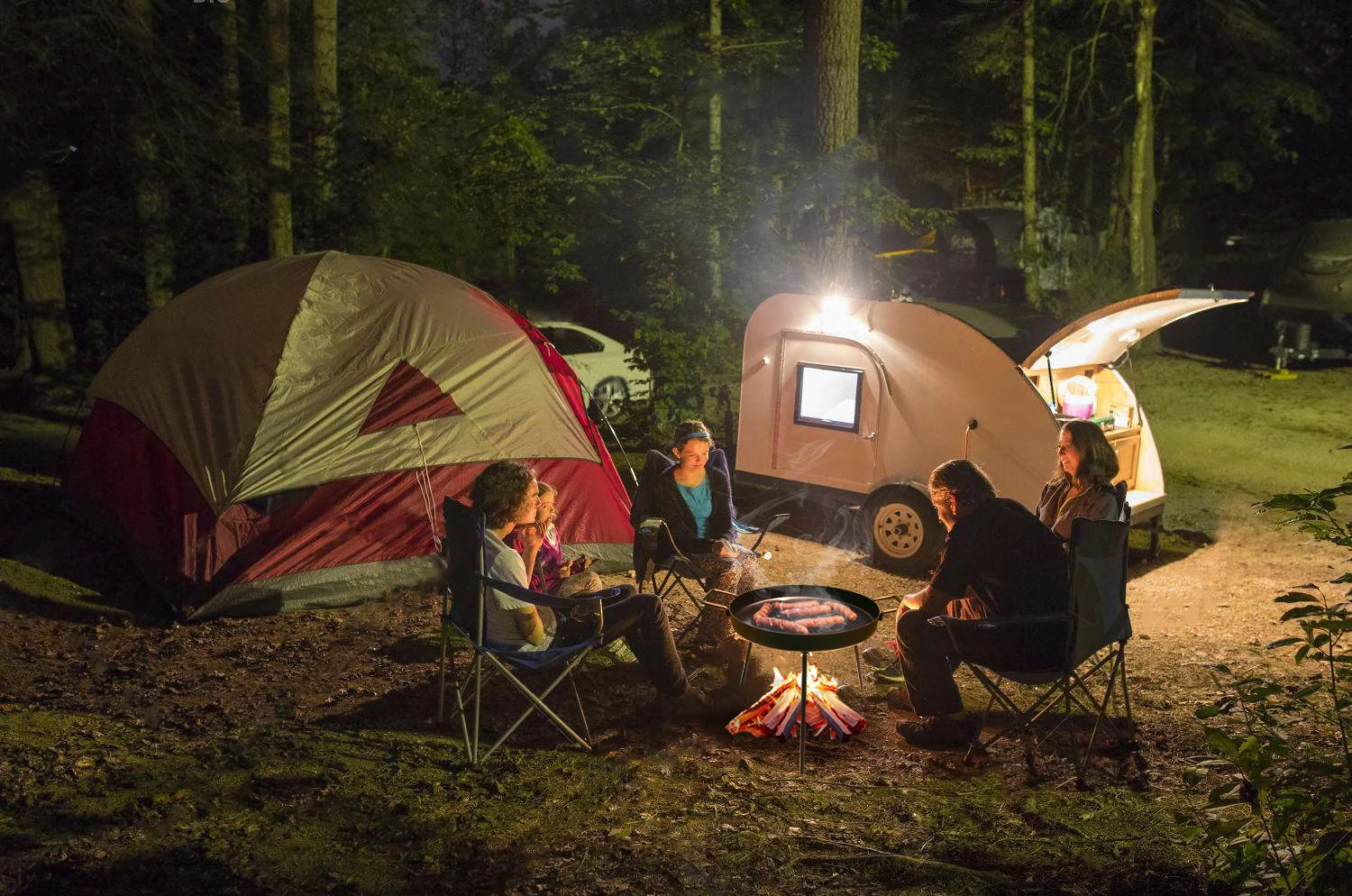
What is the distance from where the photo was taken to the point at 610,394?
43.2ft

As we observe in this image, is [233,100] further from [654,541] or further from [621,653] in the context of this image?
[621,653]

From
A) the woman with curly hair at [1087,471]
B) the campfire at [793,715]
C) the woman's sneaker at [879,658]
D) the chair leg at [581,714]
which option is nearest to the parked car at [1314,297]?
the woman with curly hair at [1087,471]

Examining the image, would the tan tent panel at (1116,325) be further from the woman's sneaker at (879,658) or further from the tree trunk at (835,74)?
the tree trunk at (835,74)

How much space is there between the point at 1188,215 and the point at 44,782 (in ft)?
80.9

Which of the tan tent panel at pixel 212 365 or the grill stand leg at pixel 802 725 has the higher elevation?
the tan tent panel at pixel 212 365

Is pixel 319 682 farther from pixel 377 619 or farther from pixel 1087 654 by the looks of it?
pixel 1087 654

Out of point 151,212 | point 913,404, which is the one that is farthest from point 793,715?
point 151,212

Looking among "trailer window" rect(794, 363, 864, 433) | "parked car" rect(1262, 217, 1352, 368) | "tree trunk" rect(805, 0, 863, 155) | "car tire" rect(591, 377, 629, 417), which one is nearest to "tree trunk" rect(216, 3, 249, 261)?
"car tire" rect(591, 377, 629, 417)

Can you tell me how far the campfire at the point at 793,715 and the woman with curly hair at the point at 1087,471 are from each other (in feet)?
5.21

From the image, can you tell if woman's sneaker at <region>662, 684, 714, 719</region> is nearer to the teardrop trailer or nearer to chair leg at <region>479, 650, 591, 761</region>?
chair leg at <region>479, 650, 591, 761</region>

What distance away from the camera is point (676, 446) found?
6.56 meters

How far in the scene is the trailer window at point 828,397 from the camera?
26.5 ft

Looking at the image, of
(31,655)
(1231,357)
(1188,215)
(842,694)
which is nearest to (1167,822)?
(842,694)

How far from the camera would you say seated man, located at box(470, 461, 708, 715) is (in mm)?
4938
